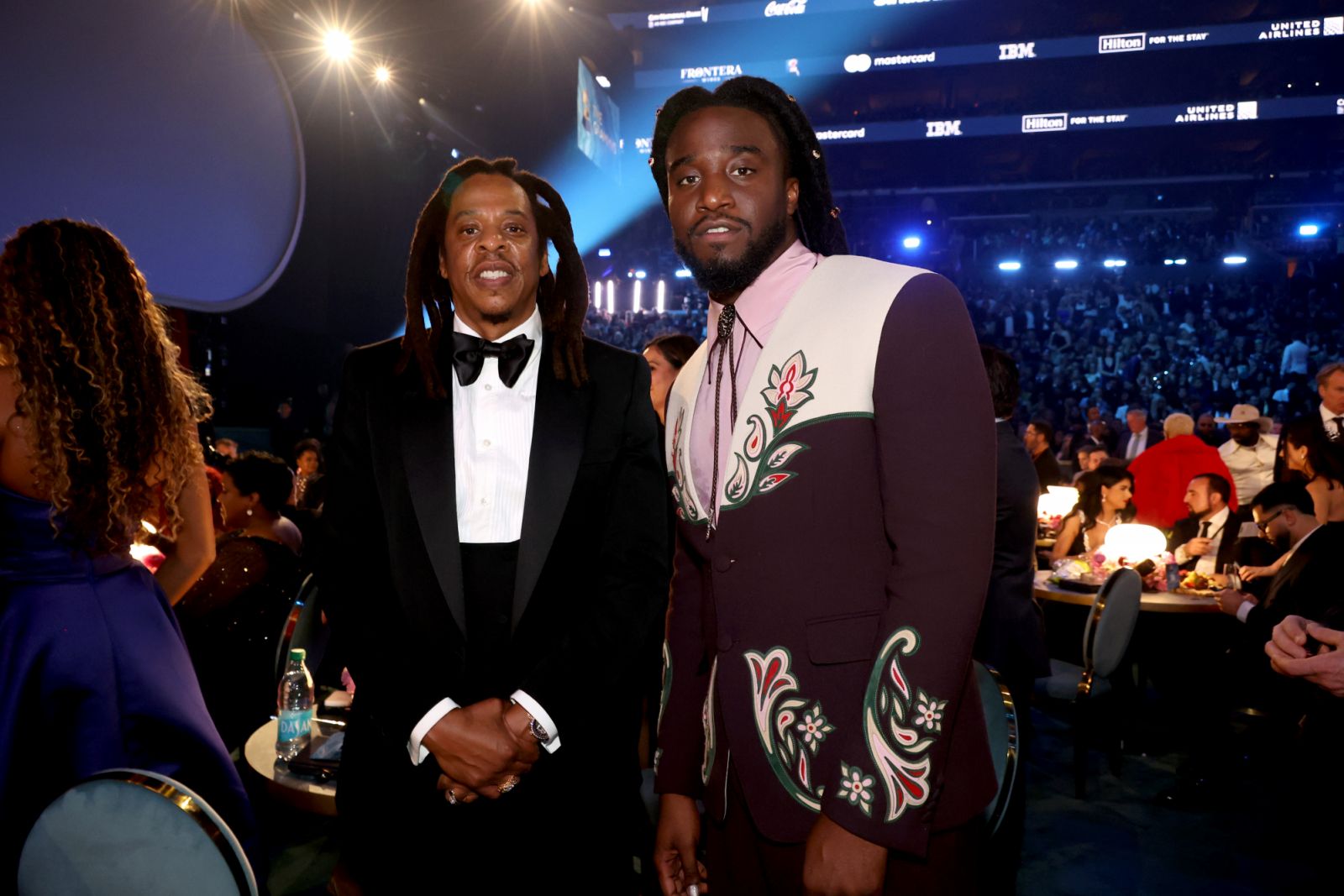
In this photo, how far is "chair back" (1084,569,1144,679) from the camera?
4180mm

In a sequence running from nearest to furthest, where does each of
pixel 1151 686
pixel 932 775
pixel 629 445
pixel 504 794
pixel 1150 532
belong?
pixel 932 775 → pixel 504 794 → pixel 629 445 → pixel 1150 532 → pixel 1151 686

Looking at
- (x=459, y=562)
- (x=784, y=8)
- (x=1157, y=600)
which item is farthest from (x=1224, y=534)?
(x=784, y=8)

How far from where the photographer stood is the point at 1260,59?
2070cm

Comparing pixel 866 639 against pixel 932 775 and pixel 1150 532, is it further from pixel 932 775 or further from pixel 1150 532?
pixel 1150 532

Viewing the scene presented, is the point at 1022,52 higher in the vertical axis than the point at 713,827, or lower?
higher

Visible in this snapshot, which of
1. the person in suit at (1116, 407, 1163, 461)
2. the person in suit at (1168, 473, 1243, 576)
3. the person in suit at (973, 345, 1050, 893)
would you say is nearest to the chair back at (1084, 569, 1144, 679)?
the person in suit at (973, 345, 1050, 893)

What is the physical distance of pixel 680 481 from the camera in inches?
60.5

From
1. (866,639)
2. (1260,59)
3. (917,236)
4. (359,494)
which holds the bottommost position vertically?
(866,639)

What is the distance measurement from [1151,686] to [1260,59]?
20.9m

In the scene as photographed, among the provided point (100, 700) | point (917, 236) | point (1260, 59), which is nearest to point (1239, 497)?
point (100, 700)

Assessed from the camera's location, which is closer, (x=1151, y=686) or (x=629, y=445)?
(x=629, y=445)

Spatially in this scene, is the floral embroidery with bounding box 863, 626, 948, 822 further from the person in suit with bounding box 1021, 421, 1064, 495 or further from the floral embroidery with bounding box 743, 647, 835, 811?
the person in suit with bounding box 1021, 421, 1064, 495

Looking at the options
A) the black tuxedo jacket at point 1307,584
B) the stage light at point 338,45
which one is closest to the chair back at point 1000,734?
the black tuxedo jacket at point 1307,584

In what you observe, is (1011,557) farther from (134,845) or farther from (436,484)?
(134,845)
